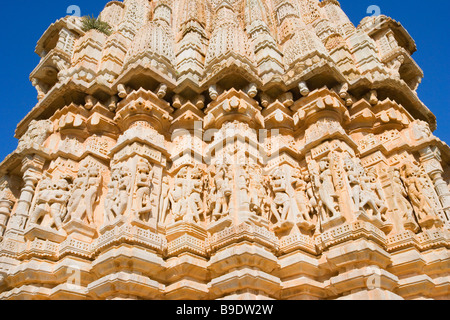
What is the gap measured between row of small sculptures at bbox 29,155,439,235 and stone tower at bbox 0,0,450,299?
0.03m

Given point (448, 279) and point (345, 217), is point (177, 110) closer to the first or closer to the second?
point (345, 217)

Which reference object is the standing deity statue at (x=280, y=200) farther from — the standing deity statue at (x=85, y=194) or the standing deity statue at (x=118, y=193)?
the standing deity statue at (x=85, y=194)

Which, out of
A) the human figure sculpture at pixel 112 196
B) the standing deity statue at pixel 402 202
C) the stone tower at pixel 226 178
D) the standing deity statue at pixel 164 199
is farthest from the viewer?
the standing deity statue at pixel 164 199

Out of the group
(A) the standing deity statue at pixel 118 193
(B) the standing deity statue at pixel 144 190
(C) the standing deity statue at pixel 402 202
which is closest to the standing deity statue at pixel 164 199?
(B) the standing deity statue at pixel 144 190

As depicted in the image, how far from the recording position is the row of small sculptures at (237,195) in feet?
20.7

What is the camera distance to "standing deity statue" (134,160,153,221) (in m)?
6.25

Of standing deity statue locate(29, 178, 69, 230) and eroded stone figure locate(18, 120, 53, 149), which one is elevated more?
eroded stone figure locate(18, 120, 53, 149)

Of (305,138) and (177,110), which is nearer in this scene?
(305,138)

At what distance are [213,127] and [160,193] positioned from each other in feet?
6.65

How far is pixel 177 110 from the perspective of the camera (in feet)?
27.3

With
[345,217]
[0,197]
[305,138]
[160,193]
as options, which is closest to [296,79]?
[305,138]

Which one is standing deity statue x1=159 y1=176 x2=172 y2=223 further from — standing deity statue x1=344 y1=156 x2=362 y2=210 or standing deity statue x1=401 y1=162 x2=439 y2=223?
standing deity statue x1=401 y1=162 x2=439 y2=223

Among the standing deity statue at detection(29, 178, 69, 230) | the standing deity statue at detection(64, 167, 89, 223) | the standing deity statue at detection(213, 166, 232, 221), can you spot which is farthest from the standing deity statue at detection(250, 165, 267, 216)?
the standing deity statue at detection(29, 178, 69, 230)

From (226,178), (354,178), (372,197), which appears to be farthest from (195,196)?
(372,197)
